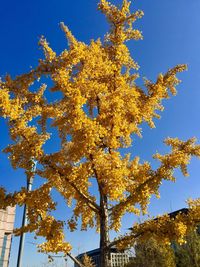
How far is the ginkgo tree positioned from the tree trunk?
20 millimetres

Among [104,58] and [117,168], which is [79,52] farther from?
[117,168]

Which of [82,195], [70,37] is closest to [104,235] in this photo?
[82,195]

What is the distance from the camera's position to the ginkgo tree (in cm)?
566

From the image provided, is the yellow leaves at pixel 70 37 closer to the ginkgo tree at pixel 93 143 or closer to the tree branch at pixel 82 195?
the ginkgo tree at pixel 93 143

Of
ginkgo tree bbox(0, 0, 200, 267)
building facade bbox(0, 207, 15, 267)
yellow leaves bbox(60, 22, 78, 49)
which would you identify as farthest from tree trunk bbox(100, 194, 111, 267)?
building facade bbox(0, 207, 15, 267)

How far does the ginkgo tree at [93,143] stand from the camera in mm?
5660

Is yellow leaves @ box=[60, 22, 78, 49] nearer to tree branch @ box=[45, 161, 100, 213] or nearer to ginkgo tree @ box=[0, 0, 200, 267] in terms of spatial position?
ginkgo tree @ box=[0, 0, 200, 267]

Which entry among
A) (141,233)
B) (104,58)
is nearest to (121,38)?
(104,58)

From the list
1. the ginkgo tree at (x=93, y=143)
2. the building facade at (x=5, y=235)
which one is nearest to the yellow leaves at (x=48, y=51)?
the ginkgo tree at (x=93, y=143)

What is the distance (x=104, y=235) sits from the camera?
630 centimetres

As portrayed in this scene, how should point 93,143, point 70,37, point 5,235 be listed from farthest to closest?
1. point 5,235
2. point 70,37
3. point 93,143

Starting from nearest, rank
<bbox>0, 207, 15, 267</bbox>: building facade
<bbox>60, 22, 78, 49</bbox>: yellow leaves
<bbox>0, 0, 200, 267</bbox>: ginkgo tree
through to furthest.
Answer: <bbox>0, 0, 200, 267</bbox>: ginkgo tree → <bbox>60, 22, 78, 49</bbox>: yellow leaves → <bbox>0, 207, 15, 267</bbox>: building facade

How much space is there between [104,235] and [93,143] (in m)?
2.05

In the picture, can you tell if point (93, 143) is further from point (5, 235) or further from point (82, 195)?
point (5, 235)
